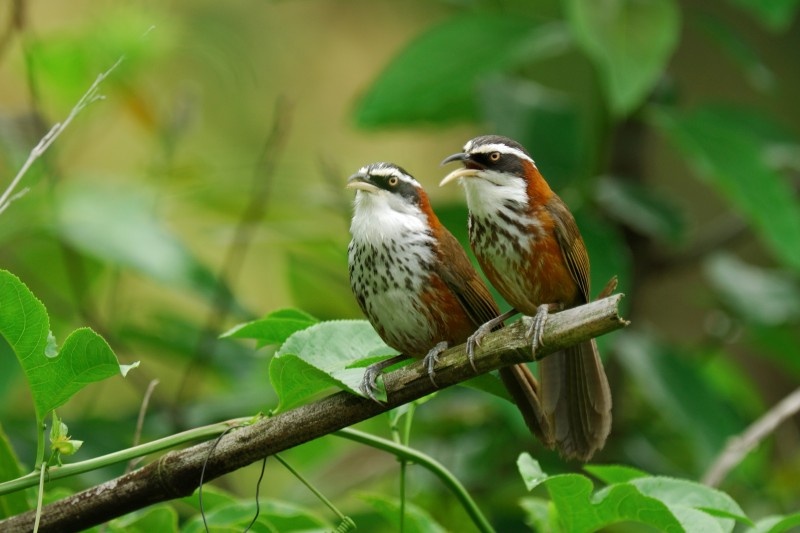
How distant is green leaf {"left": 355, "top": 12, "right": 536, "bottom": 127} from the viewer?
13.3 feet

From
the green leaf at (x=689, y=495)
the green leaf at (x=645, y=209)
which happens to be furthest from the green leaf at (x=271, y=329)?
the green leaf at (x=645, y=209)

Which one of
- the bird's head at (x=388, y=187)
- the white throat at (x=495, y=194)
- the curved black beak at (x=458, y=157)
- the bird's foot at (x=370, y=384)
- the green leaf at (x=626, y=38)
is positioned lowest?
the bird's foot at (x=370, y=384)

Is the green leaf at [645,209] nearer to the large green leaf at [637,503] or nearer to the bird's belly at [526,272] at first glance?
the bird's belly at [526,272]

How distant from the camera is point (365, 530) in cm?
359

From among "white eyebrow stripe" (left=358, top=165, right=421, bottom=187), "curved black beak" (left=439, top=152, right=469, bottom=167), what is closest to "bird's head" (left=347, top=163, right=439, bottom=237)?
"white eyebrow stripe" (left=358, top=165, right=421, bottom=187)

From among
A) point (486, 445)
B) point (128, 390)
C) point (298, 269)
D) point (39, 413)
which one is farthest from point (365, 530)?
point (128, 390)

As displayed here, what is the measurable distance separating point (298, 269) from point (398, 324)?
199 centimetres

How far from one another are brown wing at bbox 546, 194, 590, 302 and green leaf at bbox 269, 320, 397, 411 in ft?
1.70

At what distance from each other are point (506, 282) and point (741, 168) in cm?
177

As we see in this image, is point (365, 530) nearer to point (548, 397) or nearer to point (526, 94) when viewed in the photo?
point (548, 397)

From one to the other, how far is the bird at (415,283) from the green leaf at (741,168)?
1450 mm

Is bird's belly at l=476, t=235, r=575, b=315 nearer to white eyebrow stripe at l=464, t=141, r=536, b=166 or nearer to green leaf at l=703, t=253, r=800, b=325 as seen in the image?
white eyebrow stripe at l=464, t=141, r=536, b=166

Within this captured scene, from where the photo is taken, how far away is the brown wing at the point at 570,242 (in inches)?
91.6

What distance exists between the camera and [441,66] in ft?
13.5
